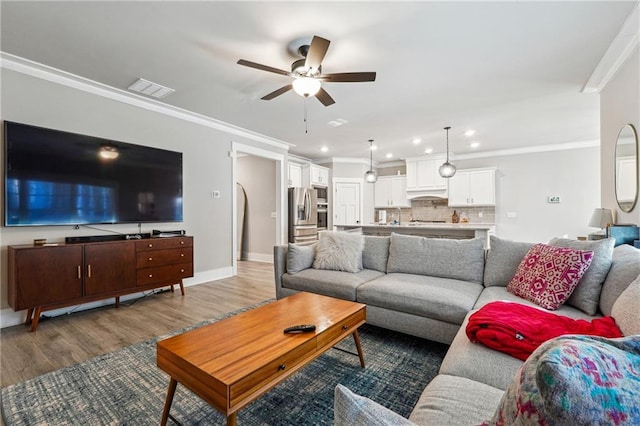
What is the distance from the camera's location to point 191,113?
4.17m

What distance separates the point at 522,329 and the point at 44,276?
3824 millimetres

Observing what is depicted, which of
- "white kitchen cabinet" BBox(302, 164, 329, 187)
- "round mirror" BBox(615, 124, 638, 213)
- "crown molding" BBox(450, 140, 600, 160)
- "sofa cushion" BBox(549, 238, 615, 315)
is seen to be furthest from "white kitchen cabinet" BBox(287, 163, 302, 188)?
"sofa cushion" BBox(549, 238, 615, 315)

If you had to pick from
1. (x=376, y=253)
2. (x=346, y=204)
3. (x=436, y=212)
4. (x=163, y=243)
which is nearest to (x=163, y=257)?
(x=163, y=243)

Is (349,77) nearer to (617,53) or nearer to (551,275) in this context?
(551,275)

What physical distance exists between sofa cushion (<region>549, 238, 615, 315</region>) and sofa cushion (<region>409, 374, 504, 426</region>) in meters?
1.32

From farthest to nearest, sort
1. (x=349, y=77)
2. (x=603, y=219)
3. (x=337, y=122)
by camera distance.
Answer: (x=337, y=122), (x=603, y=219), (x=349, y=77)

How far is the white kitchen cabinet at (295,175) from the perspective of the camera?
675cm

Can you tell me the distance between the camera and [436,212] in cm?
740

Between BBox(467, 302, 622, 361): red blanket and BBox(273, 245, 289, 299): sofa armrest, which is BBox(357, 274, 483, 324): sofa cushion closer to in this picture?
BBox(467, 302, 622, 361): red blanket

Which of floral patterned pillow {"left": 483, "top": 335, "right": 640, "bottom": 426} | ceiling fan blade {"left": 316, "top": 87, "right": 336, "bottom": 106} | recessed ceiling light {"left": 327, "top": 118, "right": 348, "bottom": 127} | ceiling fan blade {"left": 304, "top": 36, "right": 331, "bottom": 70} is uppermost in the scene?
recessed ceiling light {"left": 327, "top": 118, "right": 348, "bottom": 127}

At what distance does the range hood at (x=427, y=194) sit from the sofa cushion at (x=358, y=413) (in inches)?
279

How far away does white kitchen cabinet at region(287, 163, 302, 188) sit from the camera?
6.75 meters

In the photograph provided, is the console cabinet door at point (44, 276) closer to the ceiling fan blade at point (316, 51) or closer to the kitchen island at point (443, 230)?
the ceiling fan blade at point (316, 51)

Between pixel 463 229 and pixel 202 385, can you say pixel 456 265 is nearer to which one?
pixel 463 229
